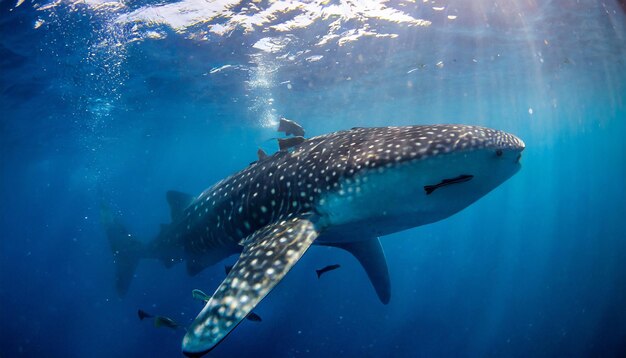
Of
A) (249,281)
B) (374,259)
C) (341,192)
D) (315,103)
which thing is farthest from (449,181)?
(315,103)

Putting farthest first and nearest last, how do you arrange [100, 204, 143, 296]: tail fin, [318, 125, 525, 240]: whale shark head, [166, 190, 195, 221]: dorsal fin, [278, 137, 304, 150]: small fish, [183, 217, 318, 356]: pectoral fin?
1. [100, 204, 143, 296]: tail fin
2. [166, 190, 195, 221]: dorsal fin
3. [278, 137, 304, 150]: small fish
4. [318, 125, 525, 240]: whale shark head
5. [183, 217, 318, 356]: pectoral fin

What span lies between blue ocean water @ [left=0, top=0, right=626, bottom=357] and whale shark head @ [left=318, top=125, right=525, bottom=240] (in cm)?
1140

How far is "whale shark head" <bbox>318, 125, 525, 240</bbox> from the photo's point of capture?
3.35 meters

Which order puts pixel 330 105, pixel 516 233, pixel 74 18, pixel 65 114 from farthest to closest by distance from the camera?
pixel 516 233 → pixel 330 105 → pixel 65 114 → pixel 74 18

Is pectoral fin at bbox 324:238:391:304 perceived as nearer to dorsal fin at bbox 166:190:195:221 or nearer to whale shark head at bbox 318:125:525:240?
whale shark head at bbox 318:125:525:240

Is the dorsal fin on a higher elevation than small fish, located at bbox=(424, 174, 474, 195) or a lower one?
lower

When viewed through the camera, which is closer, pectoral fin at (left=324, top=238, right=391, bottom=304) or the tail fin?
pectoral fin at (left=324, top=238, right=391, bottom=304)

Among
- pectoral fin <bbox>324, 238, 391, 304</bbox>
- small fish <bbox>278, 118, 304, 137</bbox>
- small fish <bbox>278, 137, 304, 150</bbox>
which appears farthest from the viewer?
small fish <bbox>278, 118, 304, 137</bbox>

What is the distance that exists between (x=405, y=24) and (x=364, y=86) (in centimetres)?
1072

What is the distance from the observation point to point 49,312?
24.1 meters

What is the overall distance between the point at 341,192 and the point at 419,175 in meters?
0.90

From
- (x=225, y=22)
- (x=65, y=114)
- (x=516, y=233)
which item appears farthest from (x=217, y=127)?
(x=516, y=233)

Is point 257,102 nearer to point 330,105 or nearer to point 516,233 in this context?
point 330,105

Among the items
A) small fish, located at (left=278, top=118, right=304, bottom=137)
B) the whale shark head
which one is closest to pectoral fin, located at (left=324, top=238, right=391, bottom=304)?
the whale shark head
